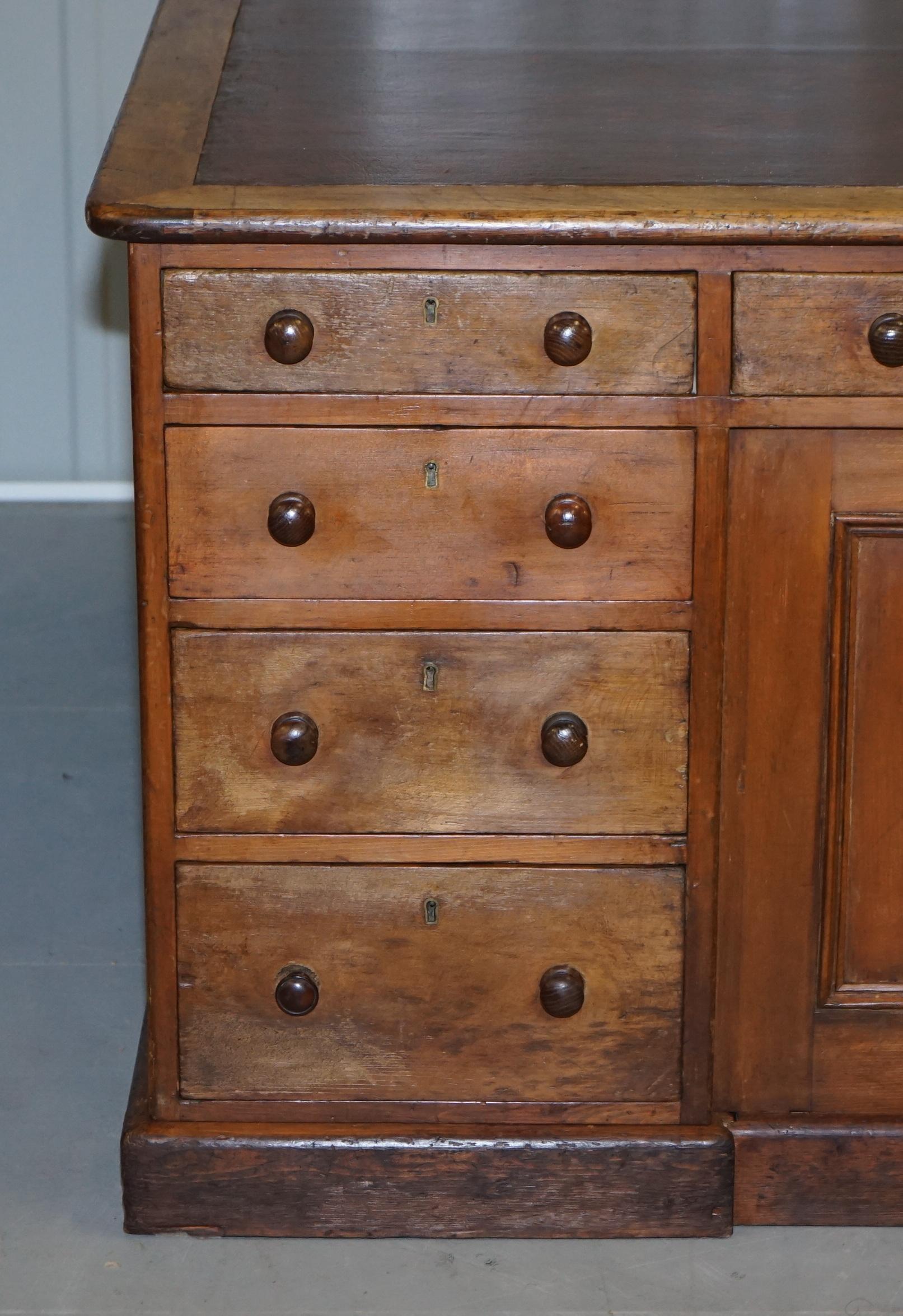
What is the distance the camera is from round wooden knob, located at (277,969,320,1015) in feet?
5.65

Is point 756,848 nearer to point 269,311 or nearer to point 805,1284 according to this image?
point 805,1284

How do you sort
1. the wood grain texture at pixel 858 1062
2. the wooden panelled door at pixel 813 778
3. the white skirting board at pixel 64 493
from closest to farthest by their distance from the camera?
1. the wooden panelled door at pixel 813 778
2. the wood grain texture at pixel 858 1062
3. the white skirting board at pixel 64 493

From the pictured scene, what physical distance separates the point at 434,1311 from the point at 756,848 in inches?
22.4

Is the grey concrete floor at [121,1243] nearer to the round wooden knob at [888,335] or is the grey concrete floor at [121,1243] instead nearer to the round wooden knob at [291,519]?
the round wooden knob at [291,519]

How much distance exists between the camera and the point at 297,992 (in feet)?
5.65

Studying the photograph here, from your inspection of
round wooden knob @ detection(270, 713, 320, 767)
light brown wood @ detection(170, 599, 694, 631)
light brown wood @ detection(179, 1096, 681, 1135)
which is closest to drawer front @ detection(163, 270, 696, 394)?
light brown wood @ detection(170, 599, 694, 631)

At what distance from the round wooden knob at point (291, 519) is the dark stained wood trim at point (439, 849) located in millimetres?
310

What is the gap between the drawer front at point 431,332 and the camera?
1.56m

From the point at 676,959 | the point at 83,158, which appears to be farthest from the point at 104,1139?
the point at 83,158

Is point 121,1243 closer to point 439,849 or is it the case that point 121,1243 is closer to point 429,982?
point 429,982

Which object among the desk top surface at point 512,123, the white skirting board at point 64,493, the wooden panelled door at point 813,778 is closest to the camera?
the desk top surface at point 512,123

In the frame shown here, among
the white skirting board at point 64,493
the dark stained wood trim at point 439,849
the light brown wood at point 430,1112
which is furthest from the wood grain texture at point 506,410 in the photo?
the white skirting board at point 64,493

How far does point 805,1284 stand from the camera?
68.6 inches

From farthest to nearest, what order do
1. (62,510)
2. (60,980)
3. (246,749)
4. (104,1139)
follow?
(62,510), (60,980), (104,1139), (246,749)
